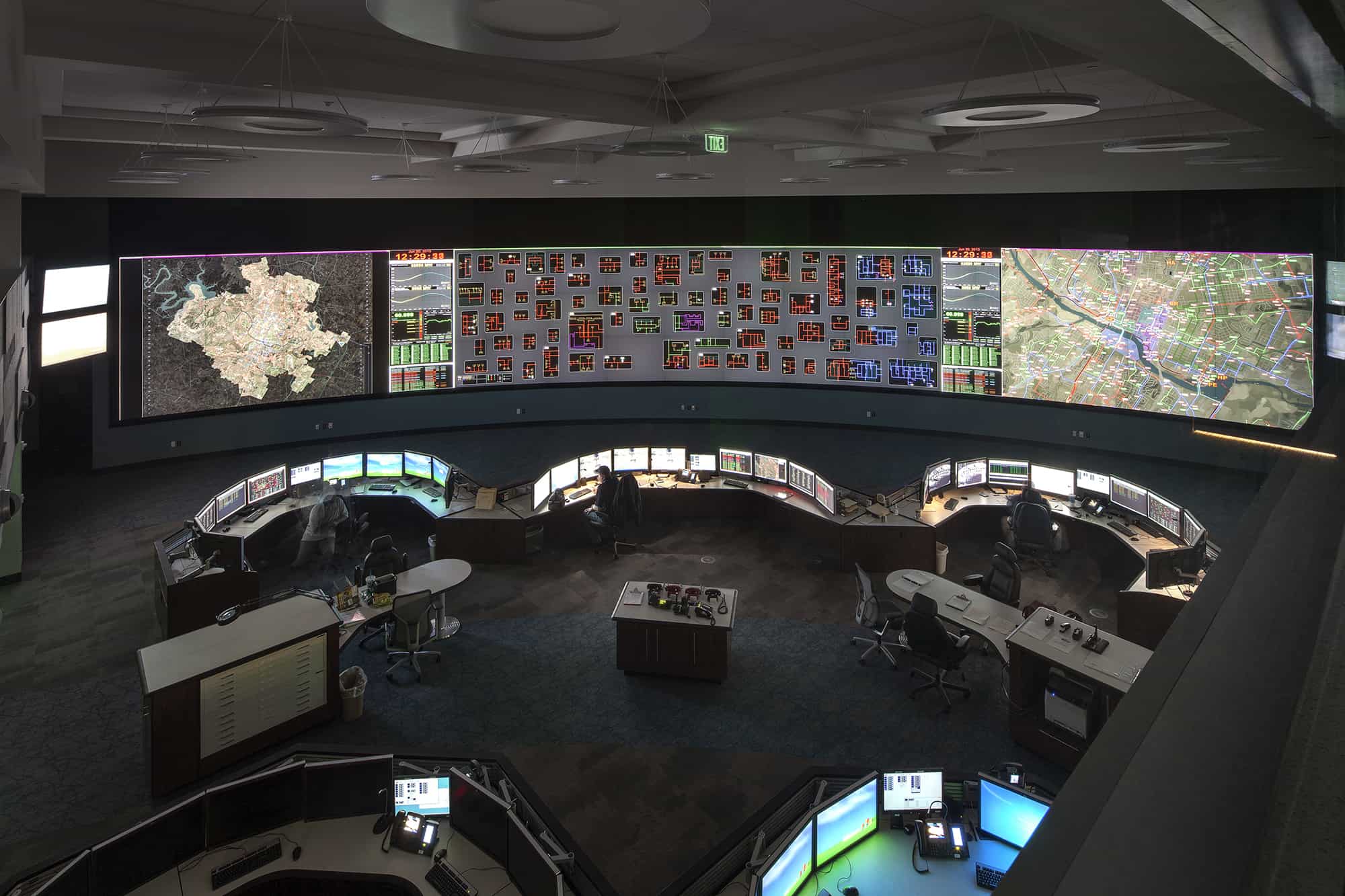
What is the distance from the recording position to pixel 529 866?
3508mm

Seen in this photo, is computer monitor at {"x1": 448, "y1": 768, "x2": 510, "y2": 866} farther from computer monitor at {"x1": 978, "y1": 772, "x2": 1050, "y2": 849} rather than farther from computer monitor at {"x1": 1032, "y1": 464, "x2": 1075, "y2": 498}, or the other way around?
computer monitor at {"x1": 1032, "y1": 464, "x2": 1075, "y2": 498}

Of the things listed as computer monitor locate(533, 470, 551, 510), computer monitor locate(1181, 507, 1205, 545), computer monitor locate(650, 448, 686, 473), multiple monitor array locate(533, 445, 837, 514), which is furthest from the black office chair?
computer monitor locate(533, 470, 551, 510)

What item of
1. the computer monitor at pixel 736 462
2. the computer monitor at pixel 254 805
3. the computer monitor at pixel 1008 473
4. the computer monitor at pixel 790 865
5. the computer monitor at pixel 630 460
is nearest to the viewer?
the computer monitor at pixel 790 865

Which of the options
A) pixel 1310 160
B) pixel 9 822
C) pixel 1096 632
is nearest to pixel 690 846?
pixel 1096 632

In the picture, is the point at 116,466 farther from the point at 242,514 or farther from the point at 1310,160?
the point at 1310,160

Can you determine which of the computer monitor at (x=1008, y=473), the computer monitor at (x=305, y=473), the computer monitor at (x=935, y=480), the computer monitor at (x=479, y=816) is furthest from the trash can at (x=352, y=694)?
the computer monitor at (x=1008, y=473)

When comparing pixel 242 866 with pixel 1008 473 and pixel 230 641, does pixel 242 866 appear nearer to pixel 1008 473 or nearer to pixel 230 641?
pixel 230 641

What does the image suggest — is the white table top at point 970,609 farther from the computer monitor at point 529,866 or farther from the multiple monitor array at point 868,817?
the computer monitor at point 529,866

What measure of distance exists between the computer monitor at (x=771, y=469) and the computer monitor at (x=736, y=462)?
0.06 metres

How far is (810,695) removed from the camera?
238 inches

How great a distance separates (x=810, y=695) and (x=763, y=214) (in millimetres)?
8149

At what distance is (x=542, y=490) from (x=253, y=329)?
5.36 m

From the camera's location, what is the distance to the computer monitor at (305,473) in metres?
8.10

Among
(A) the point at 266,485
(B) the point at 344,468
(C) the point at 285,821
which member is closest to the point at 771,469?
(B) the point at 344,468
